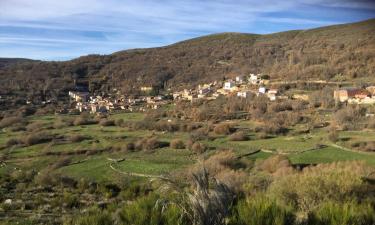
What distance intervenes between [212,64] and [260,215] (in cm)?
5737

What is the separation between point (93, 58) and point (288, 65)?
31771 mm

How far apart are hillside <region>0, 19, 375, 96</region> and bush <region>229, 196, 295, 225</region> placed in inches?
1360

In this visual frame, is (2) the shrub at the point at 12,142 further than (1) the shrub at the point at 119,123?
No

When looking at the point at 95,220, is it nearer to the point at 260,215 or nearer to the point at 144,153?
the point at 260,215

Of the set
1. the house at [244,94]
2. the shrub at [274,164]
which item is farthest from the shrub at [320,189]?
the house at [244,94]

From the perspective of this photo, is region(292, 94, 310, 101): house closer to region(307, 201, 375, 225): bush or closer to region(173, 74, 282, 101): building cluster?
region(173, 74, 282, 101): building cluster

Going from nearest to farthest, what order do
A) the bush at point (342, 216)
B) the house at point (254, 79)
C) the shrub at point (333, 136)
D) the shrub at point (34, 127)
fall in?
the bush at point (342, 216), the shrub at point (333, 136), the shrub at point (34, 127), the house at point (254, 79)

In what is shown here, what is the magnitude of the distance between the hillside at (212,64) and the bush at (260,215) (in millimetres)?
34553

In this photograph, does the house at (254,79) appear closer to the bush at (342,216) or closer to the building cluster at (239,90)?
the building cluster at (239,90)

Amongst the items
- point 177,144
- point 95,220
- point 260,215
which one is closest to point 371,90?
point 177,144

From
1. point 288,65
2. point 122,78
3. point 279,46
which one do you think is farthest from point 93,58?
point 288,65

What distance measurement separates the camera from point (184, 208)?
3.57 meters

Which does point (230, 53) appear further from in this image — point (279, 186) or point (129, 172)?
point (279, 186)

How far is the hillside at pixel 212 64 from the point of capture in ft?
135
